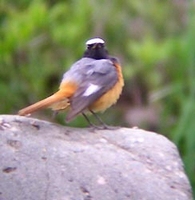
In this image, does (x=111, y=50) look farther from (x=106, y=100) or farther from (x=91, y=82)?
(x=91, y=82)

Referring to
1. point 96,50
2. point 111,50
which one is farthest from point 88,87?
point 111,50

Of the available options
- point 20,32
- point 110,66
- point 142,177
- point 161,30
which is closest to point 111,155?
point 142,177

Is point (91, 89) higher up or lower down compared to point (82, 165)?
higher up

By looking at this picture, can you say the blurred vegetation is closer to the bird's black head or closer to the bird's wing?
the bird's black head

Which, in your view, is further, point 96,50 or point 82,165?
point 96,50

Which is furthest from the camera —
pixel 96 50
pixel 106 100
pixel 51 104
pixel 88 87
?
pixel 96 50

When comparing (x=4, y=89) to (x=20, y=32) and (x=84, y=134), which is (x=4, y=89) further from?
(x=84, y=134)
